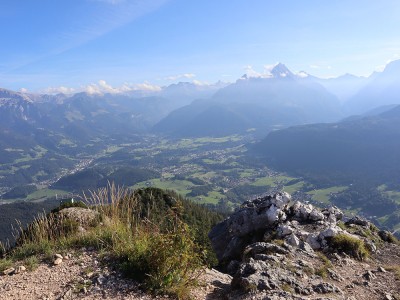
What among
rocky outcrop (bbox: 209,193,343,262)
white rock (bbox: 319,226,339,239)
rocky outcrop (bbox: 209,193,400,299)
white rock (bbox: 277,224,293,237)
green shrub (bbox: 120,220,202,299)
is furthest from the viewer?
white rock (bbox: 277,224,293,237)

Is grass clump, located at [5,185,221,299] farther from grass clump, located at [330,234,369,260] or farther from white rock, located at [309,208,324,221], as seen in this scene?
white rock, located at [309,208,324,221]

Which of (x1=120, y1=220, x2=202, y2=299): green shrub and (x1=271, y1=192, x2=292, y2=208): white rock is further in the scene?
(x1=271, y1=192, x2=292, y2=208): white rock

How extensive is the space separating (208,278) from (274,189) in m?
168

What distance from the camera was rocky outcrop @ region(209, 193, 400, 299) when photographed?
7.77m

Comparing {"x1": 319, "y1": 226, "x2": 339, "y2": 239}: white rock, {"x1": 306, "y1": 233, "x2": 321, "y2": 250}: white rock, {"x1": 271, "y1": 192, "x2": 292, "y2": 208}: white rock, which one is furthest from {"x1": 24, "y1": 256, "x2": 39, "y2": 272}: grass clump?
{"x1": 271, "y1": 192, "x2": 292, "y2": 208}: white rock

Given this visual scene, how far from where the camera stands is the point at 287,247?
10625 millimetres

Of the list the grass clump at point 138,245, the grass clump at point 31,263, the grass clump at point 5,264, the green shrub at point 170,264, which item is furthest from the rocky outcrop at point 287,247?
the grass clump at point 5,264

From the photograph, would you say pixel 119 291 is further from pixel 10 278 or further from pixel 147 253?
pixel 10 278

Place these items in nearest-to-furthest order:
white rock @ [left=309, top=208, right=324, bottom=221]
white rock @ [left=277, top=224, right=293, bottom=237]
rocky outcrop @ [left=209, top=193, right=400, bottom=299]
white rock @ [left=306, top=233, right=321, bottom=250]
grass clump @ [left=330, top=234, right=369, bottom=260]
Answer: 1. rocky outcrop @ [left=209, top=193, right=400, bottom=299]
2. grass clump @ [left=330, top=234, right=369, bottom=260]
3. white rock @ [left=306, top=233, right=321, bottom=250]
4. white rock @ [left=277, top=224, right=293, bottom=237]
5. white rock @ [left=309, top=208, right=324, bottom=221]

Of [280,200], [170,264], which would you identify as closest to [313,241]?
[280,200]

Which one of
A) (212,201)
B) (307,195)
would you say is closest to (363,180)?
(307,195)

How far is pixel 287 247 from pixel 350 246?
227 cm

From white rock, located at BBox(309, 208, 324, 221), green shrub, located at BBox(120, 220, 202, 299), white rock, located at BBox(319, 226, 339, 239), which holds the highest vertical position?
green shrub, located at BBox(120, 220, 202, 299)

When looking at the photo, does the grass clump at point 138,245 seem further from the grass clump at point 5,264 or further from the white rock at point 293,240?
the white rock at point 293,240
